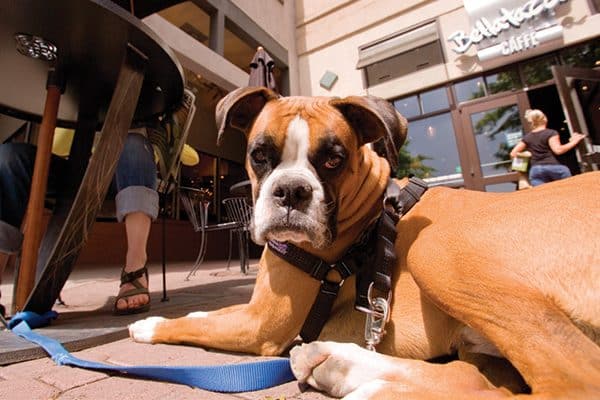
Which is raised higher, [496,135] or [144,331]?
[496,135]

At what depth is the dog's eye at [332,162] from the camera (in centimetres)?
148

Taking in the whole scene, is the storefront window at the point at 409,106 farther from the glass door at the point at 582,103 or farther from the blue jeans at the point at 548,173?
the blue jeans at the point at 548,173

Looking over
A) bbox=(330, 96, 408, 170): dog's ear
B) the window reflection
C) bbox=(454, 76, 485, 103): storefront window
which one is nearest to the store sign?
bbox=(454, 76, 485, 103): storefront window

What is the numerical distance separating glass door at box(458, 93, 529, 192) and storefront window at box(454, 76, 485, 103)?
30 centimetres

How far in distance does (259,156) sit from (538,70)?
926 centimetres

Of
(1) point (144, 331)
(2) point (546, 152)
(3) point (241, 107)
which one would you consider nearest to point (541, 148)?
(2) point (546, 152)

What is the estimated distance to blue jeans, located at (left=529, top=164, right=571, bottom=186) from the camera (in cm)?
578

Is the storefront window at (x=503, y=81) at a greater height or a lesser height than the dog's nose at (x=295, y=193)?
greater

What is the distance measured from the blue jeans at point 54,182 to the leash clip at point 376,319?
5.79ft

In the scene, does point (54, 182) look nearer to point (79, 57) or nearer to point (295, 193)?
point (79, 57)

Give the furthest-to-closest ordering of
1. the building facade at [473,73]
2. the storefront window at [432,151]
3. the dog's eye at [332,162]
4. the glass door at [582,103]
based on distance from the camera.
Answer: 1. the storefront window at [432,151]
2. the building facade at [473,73]
3. the glass door at [582,103]
4. the dog's eye at [332,162]

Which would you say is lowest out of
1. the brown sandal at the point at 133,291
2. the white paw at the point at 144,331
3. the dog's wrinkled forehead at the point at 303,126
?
the white paw at the point at 144,331

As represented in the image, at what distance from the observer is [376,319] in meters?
1.27

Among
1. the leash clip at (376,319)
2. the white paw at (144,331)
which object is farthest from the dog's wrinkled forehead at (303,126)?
the white paw at (144,331)
